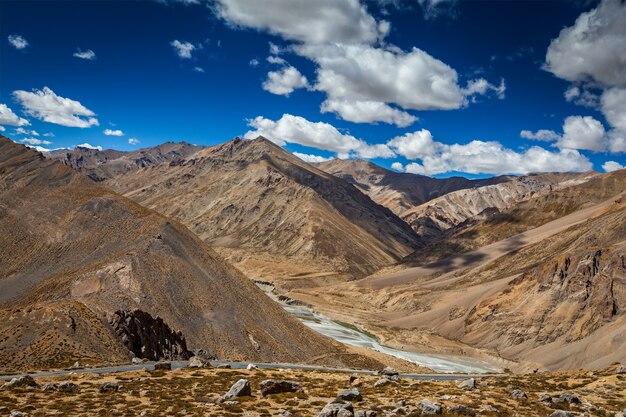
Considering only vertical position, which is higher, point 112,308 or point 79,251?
point 79,251

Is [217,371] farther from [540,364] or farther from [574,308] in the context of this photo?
[574,308]

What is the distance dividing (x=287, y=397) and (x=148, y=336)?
118 ft

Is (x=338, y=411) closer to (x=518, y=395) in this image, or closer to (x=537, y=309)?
(x=518, y=395)

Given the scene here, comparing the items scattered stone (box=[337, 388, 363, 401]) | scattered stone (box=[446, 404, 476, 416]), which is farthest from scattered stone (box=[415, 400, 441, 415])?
scattered stone (box=[337, 388, 363, 401])

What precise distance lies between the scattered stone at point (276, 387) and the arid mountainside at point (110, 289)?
2393 centimetres

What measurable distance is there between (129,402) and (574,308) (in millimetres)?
119823

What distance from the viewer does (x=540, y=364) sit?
10375cm

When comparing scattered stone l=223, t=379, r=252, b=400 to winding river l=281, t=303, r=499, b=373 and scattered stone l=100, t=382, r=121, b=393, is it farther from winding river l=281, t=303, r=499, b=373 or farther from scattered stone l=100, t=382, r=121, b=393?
winding river l=281, t=303, r=499, b=373

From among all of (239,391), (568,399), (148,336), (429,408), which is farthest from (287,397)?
(148,336)

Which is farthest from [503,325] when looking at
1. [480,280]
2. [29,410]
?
[29,410]

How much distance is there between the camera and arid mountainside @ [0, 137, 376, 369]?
50125mm

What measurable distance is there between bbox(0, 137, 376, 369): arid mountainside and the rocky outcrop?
1.95ft

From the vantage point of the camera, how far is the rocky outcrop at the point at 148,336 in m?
56.8

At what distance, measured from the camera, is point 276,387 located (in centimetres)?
3120
